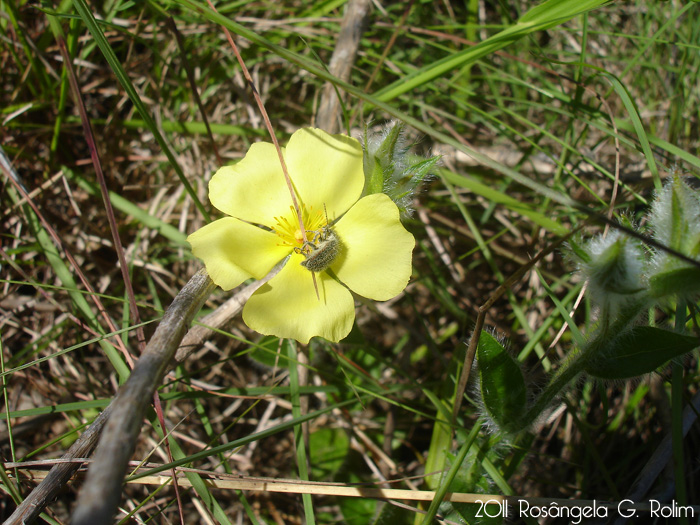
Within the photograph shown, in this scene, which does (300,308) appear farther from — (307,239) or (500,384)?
(500,384)

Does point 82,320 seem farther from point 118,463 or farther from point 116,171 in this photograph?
point 118,463

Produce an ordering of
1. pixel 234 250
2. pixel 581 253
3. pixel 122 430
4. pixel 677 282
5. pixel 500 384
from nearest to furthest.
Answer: pixel 122 430
pixel 677 282
pixel 581 253
pixel 234 250
pixel 500 384

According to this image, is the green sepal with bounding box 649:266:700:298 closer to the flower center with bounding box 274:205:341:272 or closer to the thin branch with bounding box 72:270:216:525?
the flower center with bounding box 274:205:341:272

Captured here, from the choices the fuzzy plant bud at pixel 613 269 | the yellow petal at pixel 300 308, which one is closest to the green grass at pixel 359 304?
the yellow petal at pixel 300 308

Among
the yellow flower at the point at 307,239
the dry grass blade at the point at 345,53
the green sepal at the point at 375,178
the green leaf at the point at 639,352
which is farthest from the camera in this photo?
the dry grass blade at the point at 345,53

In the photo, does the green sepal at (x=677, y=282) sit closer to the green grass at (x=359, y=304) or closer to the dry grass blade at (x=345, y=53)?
the green grass at (x=359, y=304)

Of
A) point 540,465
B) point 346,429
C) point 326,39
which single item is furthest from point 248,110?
point 540,465

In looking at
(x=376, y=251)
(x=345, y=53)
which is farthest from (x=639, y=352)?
(x=345, y=53)
